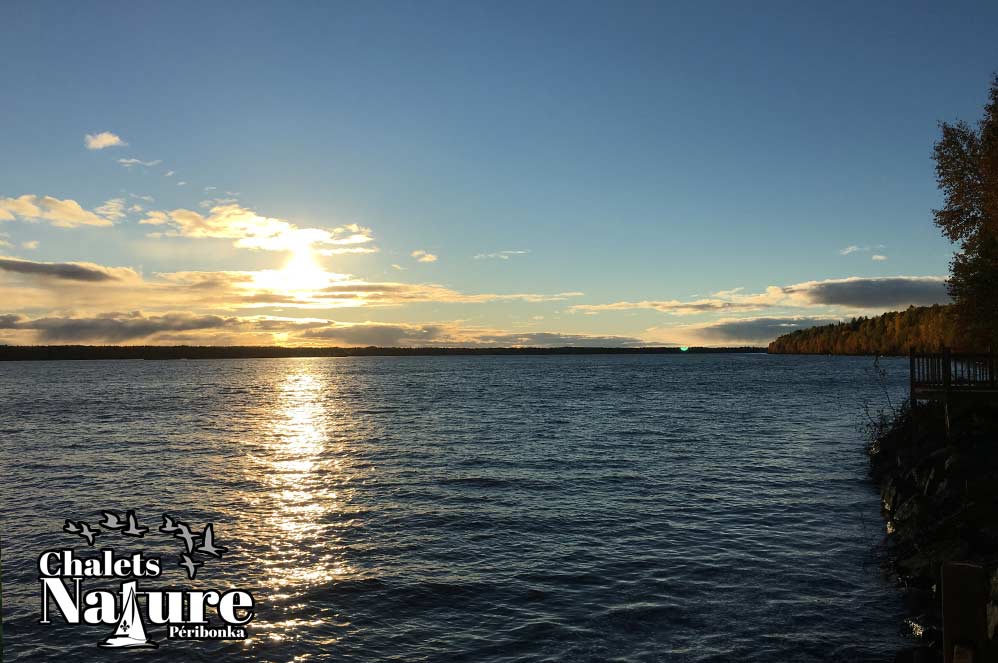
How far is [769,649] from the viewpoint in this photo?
12891 millimetres

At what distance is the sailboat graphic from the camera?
539 inches

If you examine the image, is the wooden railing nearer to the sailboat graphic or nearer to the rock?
the rock

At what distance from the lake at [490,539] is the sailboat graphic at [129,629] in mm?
245

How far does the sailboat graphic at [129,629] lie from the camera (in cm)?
1370

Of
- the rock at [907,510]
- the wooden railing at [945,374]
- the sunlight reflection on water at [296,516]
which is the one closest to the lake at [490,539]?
the sunlight reflection on water at [296,516]

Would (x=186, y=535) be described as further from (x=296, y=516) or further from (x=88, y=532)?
(x=296, y=516)

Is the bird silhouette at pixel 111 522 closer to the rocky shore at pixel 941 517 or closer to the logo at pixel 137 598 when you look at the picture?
the logo at pixel 137 598

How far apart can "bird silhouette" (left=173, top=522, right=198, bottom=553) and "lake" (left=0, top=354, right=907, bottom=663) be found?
476 mm

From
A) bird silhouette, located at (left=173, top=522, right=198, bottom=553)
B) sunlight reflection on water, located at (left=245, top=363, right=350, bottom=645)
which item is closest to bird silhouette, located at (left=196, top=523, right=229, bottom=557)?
bird silhouette, located at (left=173, top=522, right=198, bottom=553)

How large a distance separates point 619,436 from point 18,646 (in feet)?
115

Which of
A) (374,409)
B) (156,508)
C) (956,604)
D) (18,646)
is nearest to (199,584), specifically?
(18,646)

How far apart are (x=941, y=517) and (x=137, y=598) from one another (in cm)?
2041

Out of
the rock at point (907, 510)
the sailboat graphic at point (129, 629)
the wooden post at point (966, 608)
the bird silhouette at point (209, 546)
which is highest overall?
the wooden post at point (966, 608)

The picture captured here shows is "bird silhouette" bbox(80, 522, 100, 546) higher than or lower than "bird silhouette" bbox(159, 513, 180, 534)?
higher
